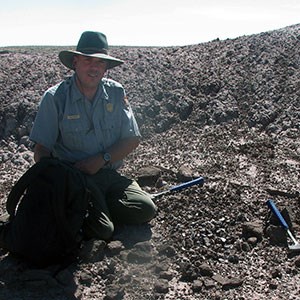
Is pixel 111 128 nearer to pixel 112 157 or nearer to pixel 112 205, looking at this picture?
pixel 112 157

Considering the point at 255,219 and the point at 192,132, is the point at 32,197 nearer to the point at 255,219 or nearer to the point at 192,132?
the point at 255,219

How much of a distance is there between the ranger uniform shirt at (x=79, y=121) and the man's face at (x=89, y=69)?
0.13 meters

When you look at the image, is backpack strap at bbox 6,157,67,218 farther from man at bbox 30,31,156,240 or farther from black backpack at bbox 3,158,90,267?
man at bbox 30,31,156,240

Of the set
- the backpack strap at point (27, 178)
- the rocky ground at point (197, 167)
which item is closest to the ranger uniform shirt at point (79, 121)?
the backpack strap at point (27, 178)

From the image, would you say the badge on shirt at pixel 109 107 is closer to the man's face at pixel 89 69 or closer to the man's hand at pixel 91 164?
the man's face at pixel 89 69

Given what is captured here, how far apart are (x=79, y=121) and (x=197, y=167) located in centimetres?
195

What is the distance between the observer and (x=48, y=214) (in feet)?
11.6

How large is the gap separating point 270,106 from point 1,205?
426cm

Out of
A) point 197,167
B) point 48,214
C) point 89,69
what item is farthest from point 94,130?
point 197,167

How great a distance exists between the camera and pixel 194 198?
15.9 ft

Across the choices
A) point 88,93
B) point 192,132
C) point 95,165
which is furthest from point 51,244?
point 192,132

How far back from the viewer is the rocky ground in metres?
3.59

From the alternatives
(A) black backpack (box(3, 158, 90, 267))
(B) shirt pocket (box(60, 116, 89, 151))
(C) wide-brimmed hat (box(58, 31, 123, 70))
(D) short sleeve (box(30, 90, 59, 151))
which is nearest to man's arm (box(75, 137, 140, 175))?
(B) shirt pocket (box(60, 116, 89, 151))

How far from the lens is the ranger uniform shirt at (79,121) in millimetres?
4188
